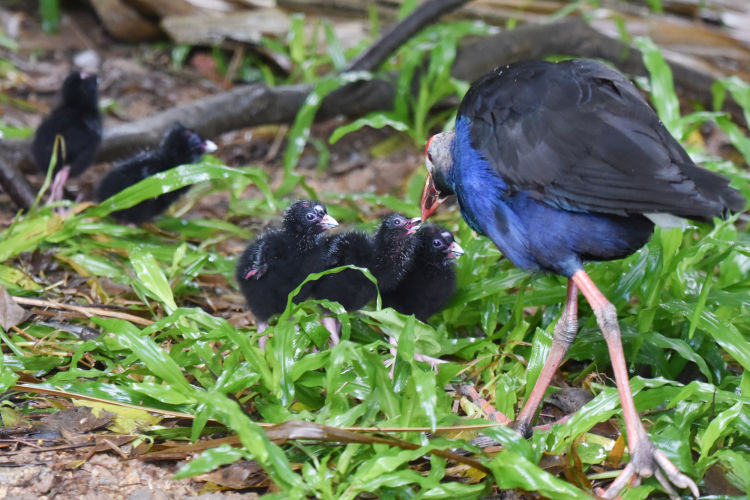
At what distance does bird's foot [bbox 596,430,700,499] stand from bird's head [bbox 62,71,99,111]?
4.15m

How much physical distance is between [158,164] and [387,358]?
2.12 m

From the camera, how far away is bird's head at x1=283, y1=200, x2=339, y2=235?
13.9ft

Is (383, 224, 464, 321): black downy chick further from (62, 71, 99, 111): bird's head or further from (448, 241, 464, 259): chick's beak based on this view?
(62, 71, 99, 111): bird's head

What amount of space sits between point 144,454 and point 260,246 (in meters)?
1.28

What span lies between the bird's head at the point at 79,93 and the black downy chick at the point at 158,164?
64 centimetres

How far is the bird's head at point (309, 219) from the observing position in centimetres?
422

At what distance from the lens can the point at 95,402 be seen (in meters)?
3.57

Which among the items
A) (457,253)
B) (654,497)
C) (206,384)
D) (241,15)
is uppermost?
(241,15)

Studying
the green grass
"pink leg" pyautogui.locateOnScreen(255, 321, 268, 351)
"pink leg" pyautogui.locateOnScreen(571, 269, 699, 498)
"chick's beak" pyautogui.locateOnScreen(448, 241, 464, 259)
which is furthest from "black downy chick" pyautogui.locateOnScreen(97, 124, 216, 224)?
"pink leg" pyautogui.locateOnScreen(571, 269, 699, 498)

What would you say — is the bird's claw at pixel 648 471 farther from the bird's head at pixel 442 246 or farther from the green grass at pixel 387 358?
the bird's head at pixel 442 246

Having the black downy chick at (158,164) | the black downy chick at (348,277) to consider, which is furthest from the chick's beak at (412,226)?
the black downy chick at (158,164)

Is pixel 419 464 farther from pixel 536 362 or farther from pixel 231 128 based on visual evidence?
pixel 231 128

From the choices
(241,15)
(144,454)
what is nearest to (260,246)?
(144,454)

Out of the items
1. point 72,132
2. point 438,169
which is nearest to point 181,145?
point 72,132
